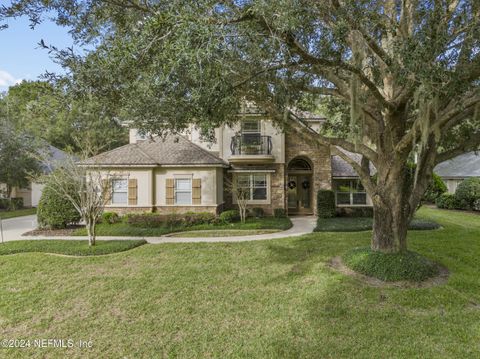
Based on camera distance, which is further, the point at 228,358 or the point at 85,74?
→ the point at 85,74

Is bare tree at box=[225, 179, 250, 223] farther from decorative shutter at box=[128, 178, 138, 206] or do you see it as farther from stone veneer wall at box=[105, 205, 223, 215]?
decorative shutter at box=[128, 178, 138, 206]

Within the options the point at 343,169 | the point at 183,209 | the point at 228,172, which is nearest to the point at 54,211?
the point at 183,209

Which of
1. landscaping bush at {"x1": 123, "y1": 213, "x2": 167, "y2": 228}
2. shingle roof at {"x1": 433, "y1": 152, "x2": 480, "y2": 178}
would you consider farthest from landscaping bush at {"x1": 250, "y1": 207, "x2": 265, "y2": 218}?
shingle roof at {"x1": 433, "y1": 152, "x2": 480, "y2": 178}

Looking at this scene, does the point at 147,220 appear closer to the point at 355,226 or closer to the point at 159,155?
the point at 159,155

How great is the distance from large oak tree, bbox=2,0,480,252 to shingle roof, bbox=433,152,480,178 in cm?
1763

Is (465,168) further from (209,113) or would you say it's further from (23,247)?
(23,247)

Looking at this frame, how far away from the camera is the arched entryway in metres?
17.4

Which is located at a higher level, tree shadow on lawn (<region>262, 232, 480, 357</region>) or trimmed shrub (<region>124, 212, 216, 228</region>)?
trimmed shrub (<region>124, 212, 216, 228</region>)

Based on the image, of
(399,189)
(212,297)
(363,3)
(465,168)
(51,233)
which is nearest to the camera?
(363,3)

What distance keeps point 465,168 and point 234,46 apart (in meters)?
23.7

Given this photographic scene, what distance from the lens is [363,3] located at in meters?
5.41

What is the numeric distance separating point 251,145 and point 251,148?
19 cm

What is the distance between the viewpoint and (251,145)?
15.8 m

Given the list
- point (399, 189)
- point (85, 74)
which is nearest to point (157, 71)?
point (85, 74)
